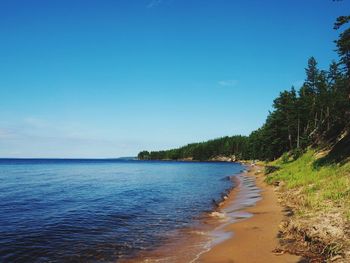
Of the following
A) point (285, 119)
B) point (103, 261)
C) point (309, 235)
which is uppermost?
point (285, 119)

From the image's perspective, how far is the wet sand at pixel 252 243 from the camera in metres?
11.9

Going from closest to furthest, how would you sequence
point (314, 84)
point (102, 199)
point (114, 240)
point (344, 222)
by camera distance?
point (344, 222) < point (114, 240) < point (102, 199) < point (314, 84)

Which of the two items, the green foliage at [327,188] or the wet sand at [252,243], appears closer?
the wet sand at [252,243]

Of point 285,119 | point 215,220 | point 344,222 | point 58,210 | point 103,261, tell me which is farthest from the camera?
point 285,119

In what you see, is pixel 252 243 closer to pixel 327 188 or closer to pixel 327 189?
pixel 327 189

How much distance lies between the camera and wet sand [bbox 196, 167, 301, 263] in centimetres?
1185

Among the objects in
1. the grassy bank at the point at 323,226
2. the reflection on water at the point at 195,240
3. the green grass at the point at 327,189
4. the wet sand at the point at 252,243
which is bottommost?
Result: the reflection on water at the point at 195,240

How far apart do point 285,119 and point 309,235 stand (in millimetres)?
69294

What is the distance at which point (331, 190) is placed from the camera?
18.7 metres

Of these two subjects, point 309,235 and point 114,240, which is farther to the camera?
point 114,240

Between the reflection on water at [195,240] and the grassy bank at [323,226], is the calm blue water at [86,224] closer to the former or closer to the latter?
the reflection on water at [195,240]

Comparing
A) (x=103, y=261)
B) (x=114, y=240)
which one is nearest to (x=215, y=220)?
(x=114, y=240)

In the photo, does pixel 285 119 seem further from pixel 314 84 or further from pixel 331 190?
pixel 331 190

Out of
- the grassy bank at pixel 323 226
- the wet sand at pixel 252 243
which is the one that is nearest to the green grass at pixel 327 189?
the grassy bank at pixel 323 226
